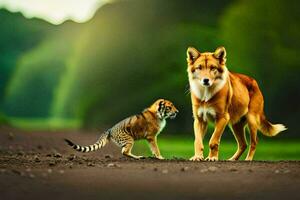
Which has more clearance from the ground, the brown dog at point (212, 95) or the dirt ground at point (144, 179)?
the brown dog at point (212, 95)

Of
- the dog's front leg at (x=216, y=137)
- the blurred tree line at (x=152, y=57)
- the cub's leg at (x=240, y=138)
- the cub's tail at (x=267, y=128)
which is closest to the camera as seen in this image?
Answer: the dog's front leg at (x=216, y=137)

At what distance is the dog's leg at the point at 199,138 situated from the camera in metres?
11.5

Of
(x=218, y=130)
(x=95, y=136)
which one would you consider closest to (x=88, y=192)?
(x=218, y=130)

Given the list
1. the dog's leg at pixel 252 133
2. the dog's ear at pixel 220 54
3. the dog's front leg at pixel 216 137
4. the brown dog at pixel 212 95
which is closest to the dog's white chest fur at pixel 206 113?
the brown dog at pixel 212 95

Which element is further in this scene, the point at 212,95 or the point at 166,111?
the point at 166,111

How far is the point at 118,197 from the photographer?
8.54 metres

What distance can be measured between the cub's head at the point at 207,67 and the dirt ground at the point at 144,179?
108 centimetres

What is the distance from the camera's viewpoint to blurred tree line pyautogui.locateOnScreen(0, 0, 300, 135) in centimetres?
1850

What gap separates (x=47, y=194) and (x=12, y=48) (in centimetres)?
1476

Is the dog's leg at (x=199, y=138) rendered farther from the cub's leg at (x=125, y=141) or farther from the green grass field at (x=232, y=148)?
the green grass field at (x=232, y=148)

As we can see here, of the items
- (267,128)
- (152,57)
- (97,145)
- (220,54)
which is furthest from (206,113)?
(152,57)

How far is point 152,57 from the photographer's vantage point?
1950cm

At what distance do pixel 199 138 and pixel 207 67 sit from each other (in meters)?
0.96

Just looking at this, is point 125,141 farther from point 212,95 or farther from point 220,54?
point 220,54
